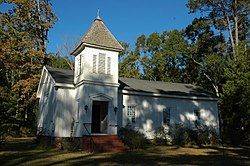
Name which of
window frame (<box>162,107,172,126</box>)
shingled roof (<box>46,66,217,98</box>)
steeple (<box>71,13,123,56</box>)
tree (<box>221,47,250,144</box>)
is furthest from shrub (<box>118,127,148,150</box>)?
tree (<box>221,47,250,144</box>)

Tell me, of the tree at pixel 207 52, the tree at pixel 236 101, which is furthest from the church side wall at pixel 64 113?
the tree at pixel 207 52

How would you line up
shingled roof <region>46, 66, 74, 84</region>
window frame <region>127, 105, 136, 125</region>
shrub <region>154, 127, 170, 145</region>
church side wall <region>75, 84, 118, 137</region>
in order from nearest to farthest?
church side wall <region>75, 84, 118, 137</region>
shingled roof <region>46, 66, 74, 84</region>
window frame <region>127, 105, 136, 125</region>
shrub <region>154, 127, 170, 145</region>

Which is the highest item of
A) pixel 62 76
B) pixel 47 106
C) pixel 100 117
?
pixel 62 76

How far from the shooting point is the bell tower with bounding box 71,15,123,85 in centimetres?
2241

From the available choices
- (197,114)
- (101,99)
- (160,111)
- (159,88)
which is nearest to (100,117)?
(101,99)

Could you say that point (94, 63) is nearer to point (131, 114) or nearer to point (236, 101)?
point (131, 114)

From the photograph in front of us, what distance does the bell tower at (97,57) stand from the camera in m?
→ 22.4

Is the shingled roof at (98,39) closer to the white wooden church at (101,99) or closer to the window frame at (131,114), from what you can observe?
the white wooden church at (101,99)

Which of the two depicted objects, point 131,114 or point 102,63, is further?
point 131,114

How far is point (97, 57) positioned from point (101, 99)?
315 cm

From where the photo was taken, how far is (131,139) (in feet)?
72.6

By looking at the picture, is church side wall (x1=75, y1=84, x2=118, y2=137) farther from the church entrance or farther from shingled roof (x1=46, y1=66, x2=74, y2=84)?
shingled roof (x1=46, y1=66, x2=74, y2=84)

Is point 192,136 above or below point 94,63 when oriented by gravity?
below

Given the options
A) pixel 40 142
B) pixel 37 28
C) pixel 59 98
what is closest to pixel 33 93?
pixel 37 28
